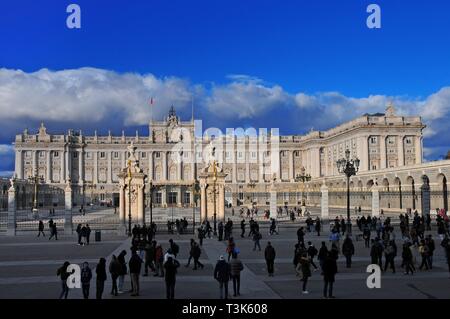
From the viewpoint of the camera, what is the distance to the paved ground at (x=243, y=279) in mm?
15398

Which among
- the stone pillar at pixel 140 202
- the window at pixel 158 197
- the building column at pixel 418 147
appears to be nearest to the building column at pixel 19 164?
the window at pixel 158 197

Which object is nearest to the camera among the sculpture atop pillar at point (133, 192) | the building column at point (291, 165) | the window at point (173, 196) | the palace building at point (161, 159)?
the sculpture atop pillar at point (133, 192)

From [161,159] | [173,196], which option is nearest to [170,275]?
[173,196]

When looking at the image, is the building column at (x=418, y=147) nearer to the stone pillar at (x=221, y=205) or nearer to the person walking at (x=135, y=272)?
the stone pillar at (x=221, y=205)

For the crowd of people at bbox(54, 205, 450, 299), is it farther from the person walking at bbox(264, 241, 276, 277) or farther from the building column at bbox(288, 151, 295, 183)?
the building column at bbox(288, 151, 295, 183)

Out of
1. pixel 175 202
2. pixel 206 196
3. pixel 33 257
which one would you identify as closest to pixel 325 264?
pixel 33 257

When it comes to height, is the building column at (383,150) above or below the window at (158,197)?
above

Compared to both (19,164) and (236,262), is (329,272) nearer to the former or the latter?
(236,262)

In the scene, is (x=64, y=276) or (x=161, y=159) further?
(x=161, y=159)

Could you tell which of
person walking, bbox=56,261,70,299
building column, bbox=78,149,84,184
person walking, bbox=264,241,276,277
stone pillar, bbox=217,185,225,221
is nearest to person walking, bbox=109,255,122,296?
person walking, bbox=56,261,70,299

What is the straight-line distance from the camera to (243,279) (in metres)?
18.1

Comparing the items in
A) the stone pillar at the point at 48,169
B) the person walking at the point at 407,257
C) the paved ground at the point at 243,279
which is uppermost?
the stone pillar at the point at 48,169
